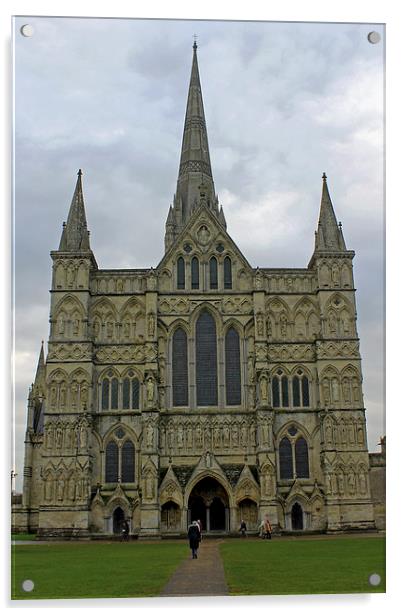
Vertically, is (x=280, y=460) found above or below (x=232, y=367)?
below

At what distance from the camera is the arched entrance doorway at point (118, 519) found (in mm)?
Result: 41469

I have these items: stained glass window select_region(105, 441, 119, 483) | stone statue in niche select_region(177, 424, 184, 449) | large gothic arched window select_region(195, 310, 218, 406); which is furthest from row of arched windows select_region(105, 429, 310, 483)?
large gothic arched window select_region(195, 310, 218, 406)

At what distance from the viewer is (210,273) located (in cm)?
4566

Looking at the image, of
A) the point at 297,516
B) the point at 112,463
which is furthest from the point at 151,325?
the point at 297,516

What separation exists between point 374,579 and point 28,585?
22.7ft

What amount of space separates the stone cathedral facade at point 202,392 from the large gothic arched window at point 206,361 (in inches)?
3.2

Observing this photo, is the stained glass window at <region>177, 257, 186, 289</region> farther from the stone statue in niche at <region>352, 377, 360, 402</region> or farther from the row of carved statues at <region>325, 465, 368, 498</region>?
the row of carved statues at <region>325, 465, 368, 498</region>

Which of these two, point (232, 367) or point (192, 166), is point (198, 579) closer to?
point (232, 367)

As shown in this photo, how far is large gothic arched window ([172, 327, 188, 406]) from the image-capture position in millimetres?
43438

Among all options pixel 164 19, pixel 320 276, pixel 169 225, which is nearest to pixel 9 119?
pixel 164 19

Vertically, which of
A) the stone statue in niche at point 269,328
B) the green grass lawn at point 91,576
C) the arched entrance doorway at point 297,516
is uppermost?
the stone statue in niche at point 269,328

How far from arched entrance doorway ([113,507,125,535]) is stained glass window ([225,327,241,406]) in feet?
27.7

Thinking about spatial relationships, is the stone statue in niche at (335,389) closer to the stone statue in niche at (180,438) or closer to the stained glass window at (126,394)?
the stone statue in niche at (180,438)

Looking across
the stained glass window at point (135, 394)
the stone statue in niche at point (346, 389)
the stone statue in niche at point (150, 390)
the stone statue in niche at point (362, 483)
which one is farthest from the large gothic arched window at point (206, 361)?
the stone statue in niche at point (362, 483)
